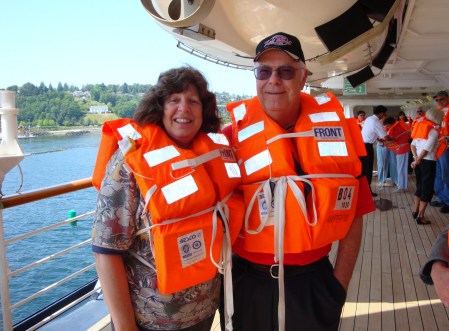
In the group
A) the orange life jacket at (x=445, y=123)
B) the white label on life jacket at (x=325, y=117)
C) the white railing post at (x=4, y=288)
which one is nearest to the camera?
the white label on life jacket at (x=325, y=117)

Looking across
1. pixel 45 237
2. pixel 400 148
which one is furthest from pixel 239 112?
pixel 400 148

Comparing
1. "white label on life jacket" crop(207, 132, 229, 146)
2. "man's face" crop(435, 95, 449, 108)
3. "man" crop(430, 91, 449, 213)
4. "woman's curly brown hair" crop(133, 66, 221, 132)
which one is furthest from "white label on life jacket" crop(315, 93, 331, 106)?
"man's face" crop(435, 95, 449, 108)

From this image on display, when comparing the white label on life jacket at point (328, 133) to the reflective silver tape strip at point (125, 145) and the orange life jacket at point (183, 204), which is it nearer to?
the orange life jacket at point (183, 204)

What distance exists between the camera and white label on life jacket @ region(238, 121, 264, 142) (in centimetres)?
151

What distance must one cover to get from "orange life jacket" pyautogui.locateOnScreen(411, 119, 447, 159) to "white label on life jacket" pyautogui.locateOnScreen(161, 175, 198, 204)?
16.0 ft

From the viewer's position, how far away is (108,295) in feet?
3.92

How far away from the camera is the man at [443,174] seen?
18.1ft

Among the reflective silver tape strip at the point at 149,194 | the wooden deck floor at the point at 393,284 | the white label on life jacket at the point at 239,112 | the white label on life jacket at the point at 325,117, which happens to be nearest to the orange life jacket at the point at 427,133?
the wooden deck floor at the point at 393,284

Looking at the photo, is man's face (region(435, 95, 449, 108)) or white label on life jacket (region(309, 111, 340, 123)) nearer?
white label on life jacket (region(309, 111, 340, 123))

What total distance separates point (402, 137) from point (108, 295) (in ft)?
25.6

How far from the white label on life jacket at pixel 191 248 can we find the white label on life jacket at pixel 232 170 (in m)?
0.27

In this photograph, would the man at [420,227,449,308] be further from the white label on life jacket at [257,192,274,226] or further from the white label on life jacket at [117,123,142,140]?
the white label on life jacket at [117,123,142,140]

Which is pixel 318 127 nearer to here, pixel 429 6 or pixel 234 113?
pixel 234 113

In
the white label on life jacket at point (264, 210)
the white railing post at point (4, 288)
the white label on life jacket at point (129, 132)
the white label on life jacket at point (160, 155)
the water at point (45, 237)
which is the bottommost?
the water at point (45, 237)
